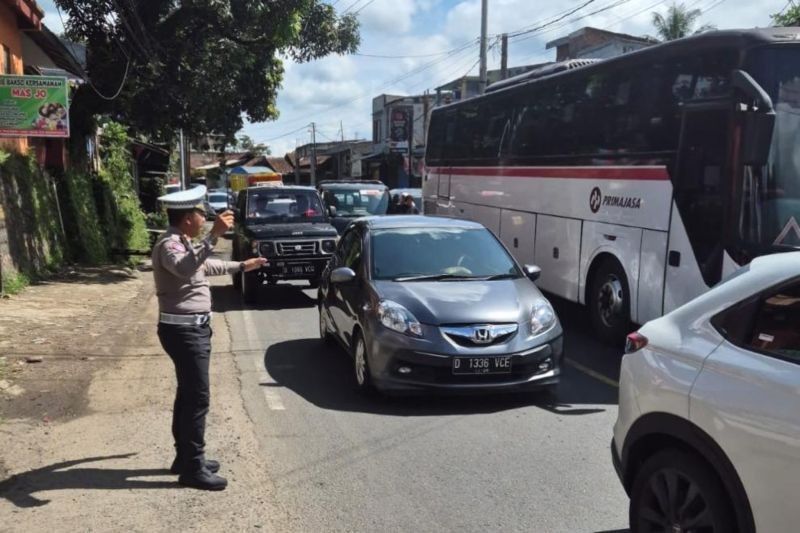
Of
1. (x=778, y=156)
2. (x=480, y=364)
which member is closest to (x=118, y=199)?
(x=480, y=364)

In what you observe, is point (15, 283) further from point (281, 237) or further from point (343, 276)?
point (343, 276)

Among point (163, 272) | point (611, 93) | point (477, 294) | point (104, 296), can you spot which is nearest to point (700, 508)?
point (163, 272)

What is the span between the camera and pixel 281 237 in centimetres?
1244

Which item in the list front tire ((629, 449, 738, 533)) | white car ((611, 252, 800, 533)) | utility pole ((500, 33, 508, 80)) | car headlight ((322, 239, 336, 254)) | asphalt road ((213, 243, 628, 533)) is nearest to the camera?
white car ((611, 252, 800, 533))

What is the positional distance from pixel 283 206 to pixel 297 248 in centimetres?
170

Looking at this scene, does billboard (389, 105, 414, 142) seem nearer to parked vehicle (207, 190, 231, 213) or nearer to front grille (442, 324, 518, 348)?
parked vehicle (207, 190, 231, 213)

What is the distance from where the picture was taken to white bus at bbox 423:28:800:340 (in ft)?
22.6

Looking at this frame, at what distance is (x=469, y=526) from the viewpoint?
4168 millimetres

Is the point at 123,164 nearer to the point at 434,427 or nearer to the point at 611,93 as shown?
the point at 611,93

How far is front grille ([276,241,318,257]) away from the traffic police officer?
7.66 meters

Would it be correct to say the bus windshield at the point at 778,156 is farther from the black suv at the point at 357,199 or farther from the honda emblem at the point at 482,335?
the black suv at the point at 357,199

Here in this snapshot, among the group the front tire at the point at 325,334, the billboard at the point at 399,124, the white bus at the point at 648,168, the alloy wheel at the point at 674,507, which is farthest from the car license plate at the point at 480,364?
the billboard at the point at 399,124

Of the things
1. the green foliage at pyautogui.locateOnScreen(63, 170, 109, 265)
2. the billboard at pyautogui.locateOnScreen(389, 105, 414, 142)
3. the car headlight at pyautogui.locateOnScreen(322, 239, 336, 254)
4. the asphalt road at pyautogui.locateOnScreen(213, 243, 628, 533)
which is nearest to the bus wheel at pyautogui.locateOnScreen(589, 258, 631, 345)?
the asphalt road at pyautogui.locateOnScreen(213, 243, 628, 533)

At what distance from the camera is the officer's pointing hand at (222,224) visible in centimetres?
459
